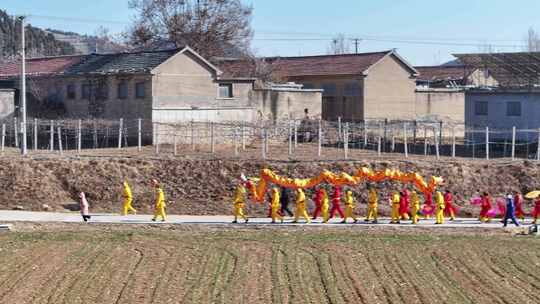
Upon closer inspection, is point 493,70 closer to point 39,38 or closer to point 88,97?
point 88,97

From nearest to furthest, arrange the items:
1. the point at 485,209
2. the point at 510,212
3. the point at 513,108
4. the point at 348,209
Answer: the point at 510,212 → the point at 348,209 → the point at 485,209 → the point at 513,108

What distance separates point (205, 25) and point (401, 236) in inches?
1299

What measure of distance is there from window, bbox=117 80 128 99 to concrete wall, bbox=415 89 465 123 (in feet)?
62.2

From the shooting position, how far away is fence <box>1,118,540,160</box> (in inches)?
1538

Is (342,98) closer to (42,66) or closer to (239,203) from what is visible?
(42,66)

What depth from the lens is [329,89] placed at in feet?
180

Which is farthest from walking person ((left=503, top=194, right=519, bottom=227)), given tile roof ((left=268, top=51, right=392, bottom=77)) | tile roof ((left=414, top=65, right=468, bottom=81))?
tile roof ((left=414, top=65, right=468, bottom=81))

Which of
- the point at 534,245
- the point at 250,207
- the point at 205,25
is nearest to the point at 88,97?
the point at 205,25

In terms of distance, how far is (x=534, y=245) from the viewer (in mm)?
25781

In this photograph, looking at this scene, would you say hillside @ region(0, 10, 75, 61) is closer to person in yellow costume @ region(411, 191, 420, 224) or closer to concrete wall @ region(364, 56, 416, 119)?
concrete wall @ region(364, 56, 416, 119)

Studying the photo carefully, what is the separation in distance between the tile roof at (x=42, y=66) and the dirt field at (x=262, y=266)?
23.6m

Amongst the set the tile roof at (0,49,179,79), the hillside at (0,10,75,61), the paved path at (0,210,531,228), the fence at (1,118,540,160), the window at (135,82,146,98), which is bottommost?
the paved path at (0,210,531,228)

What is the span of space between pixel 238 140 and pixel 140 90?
5.69 metres

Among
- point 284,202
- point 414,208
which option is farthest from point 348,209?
point 284,202
